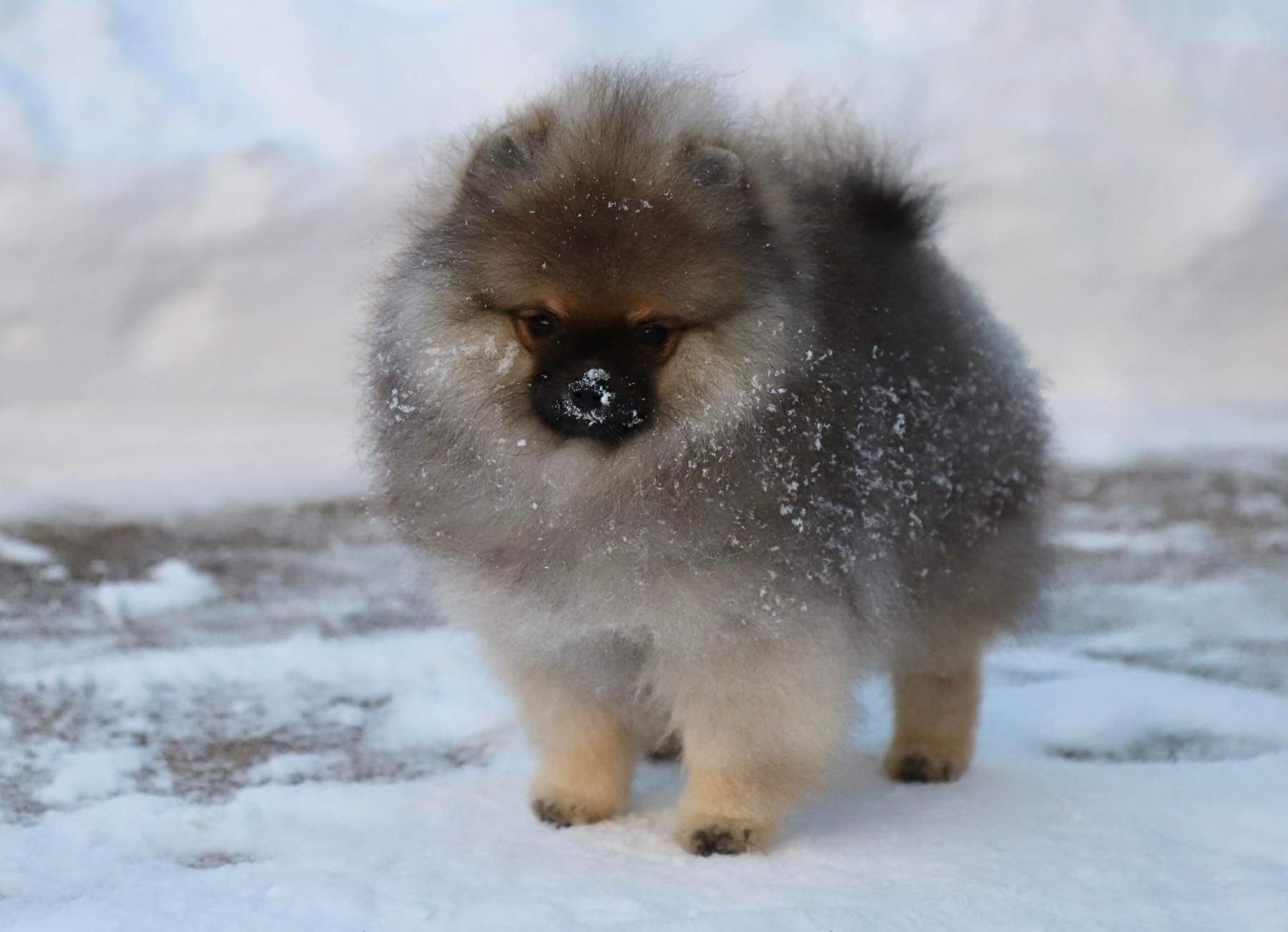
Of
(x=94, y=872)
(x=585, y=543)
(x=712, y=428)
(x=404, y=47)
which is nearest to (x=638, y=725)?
(x=585, y=543)

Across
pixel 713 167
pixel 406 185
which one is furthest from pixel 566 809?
pixel 406 185

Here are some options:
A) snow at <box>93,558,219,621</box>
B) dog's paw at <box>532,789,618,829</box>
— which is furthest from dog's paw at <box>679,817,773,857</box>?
snow at <box>93,558,219,621</box>

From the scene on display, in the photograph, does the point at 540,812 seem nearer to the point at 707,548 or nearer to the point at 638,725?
the point at 638,725

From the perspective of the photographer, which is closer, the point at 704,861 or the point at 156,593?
the point at 704,861

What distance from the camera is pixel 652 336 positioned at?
2.21 metres

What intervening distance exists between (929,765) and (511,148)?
1493mm

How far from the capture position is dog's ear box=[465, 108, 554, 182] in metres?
2.34

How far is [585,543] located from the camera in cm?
230

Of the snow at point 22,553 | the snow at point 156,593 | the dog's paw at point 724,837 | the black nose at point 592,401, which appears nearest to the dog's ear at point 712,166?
the black nose at point 592,401

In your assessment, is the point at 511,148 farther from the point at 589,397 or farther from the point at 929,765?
the point at 929,765

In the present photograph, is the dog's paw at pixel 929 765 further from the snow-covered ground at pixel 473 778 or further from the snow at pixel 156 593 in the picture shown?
the snow at pixel 156 593

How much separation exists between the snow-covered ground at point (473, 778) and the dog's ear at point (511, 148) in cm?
75

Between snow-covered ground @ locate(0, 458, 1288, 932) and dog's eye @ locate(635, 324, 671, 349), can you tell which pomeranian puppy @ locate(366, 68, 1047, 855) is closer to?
dog's eye @ locate(635, 324, 671, 349)

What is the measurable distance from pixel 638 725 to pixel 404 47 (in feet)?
16.4
